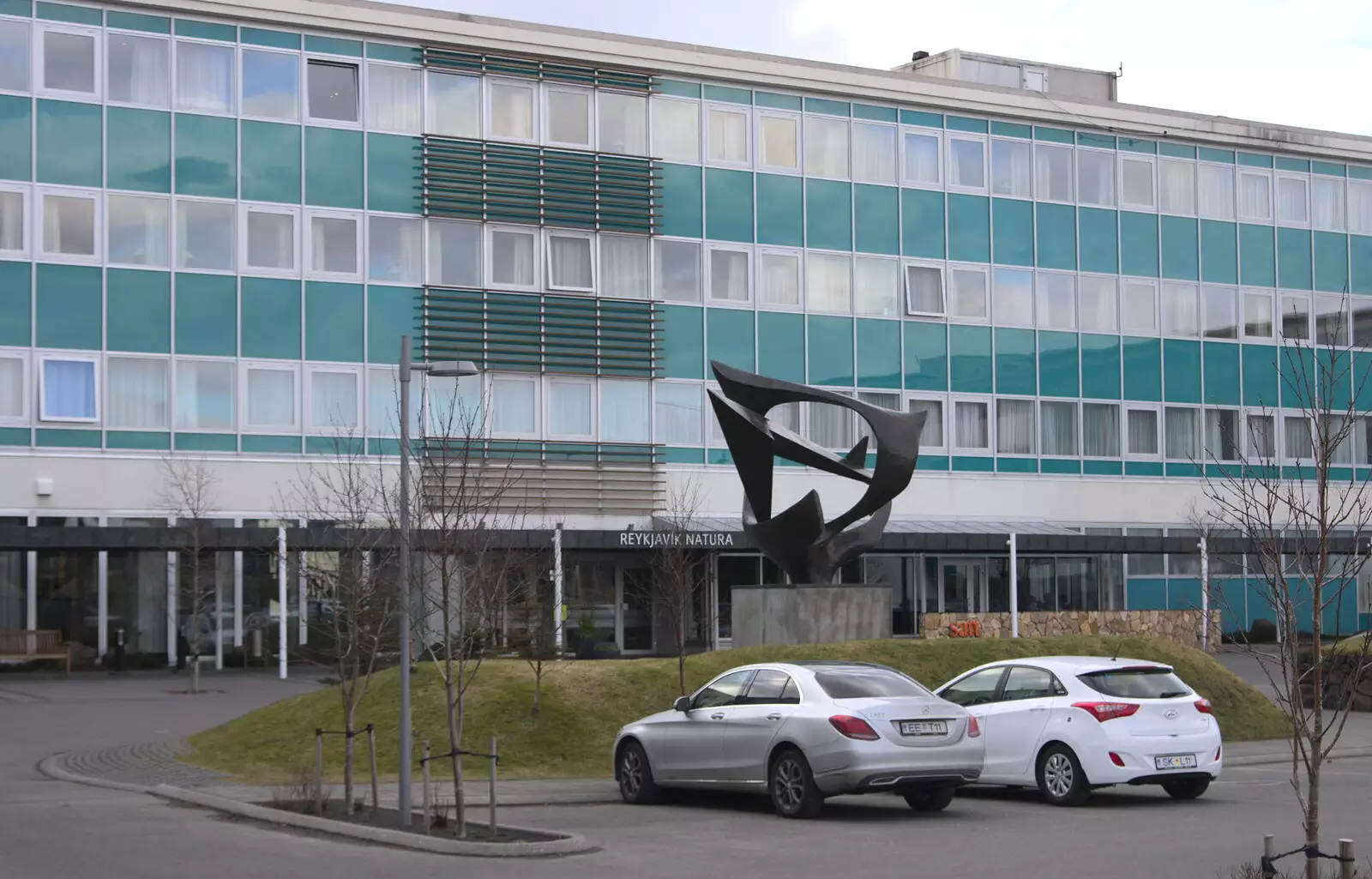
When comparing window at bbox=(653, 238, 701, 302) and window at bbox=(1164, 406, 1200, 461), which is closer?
window at bbox=(653, 238, 701, 302)

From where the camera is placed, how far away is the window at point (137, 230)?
135 ft

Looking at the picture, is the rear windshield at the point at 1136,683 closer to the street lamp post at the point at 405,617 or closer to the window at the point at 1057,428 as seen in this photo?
the street lamp post at the point at 405,617

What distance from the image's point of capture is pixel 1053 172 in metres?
53.0

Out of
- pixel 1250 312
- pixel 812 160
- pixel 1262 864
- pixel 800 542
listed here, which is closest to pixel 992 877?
pixel 1262 864

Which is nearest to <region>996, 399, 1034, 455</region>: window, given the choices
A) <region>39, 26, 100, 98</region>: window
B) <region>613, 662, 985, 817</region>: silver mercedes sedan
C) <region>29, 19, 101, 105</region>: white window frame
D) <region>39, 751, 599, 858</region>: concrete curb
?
<region>29, 19, 101, 105</region>: white window frame

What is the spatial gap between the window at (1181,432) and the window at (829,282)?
1190 centimetres

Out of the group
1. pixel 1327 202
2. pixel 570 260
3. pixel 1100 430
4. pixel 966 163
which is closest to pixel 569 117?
pixel 570 260

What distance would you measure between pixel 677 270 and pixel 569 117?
16.4 ft

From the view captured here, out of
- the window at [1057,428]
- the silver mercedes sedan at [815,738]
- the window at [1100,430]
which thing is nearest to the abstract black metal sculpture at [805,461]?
the silver mercedes sedan at [815,738]

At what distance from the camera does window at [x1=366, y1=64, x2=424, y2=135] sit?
4406cm

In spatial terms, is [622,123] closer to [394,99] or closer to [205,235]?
[394,99]

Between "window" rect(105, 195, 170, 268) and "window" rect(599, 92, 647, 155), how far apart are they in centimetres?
1170

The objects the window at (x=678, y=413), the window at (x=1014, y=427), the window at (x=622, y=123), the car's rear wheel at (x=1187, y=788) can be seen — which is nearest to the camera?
the car's rear wheel at (x=1187, y=788)

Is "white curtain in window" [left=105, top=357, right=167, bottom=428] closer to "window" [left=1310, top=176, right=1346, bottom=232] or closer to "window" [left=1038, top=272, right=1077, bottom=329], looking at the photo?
"window" [left=1038, top=272, right=1077, bottom=329]
